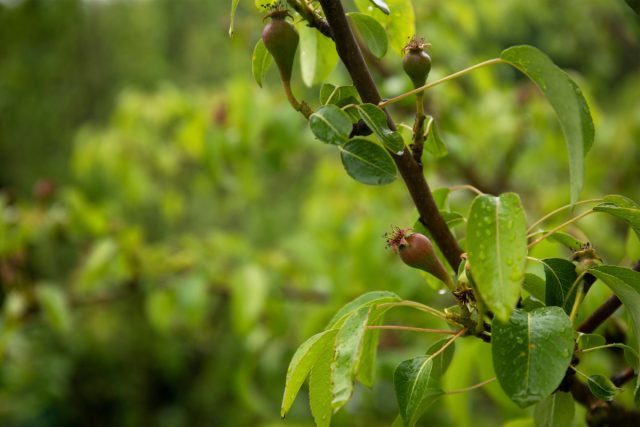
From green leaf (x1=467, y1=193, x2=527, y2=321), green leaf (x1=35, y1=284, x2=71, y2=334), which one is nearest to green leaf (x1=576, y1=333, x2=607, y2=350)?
green leaf (x1=467, y1=193, x2=527, y2=321)

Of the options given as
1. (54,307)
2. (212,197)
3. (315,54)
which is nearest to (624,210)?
(315,54)

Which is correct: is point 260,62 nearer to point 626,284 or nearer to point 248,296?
point 626,284

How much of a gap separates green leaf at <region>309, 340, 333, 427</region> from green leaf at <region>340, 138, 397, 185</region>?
3.7 inches

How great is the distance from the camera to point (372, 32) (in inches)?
15.2

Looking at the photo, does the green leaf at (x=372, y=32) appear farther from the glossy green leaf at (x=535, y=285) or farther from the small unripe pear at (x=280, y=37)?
the glossy green leaf at (x=535, y=285)

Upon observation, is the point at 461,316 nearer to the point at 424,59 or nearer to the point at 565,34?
the point at 424,59

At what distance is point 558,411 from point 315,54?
0.92ft

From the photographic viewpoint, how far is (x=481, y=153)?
1505 mm

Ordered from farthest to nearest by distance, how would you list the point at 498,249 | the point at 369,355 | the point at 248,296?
1. the point at 248,296
2. the point at 369,355
3. the point at 498,249

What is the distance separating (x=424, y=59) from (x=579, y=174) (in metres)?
0.12

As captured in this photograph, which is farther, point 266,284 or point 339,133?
point 266,284

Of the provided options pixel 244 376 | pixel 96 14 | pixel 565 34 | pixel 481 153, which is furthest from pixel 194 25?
pixel 244 376

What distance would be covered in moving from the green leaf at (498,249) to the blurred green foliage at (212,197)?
167 millimetres

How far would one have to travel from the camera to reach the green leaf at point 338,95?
351mm
